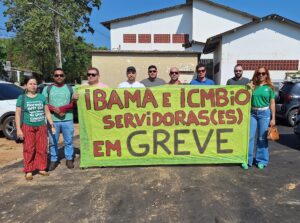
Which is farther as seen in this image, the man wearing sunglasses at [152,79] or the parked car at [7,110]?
the parked car at [7,110]

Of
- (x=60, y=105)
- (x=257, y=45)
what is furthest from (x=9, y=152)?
(x=257, y=45)

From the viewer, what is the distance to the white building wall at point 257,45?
69.6ft

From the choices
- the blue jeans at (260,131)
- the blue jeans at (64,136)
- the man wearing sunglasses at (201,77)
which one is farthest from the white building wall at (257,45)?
the blue jeans at (64,136)

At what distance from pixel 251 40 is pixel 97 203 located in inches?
761

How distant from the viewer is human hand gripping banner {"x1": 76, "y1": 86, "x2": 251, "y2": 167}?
580 centimetres

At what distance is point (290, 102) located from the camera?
1073cm

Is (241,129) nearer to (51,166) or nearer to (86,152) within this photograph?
(86,152)

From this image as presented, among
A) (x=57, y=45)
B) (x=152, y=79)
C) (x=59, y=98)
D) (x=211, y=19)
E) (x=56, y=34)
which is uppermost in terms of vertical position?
(x=211, y=19)

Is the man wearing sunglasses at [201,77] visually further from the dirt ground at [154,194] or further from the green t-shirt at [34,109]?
the green t-shirt at [34,109]

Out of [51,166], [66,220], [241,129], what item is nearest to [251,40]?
[241,129]

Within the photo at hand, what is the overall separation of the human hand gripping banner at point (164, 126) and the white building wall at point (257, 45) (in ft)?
51.9

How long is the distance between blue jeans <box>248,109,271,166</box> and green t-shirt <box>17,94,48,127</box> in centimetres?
356

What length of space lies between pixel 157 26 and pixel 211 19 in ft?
17.8

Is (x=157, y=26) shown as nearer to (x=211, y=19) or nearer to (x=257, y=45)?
(x=211, y=19)
